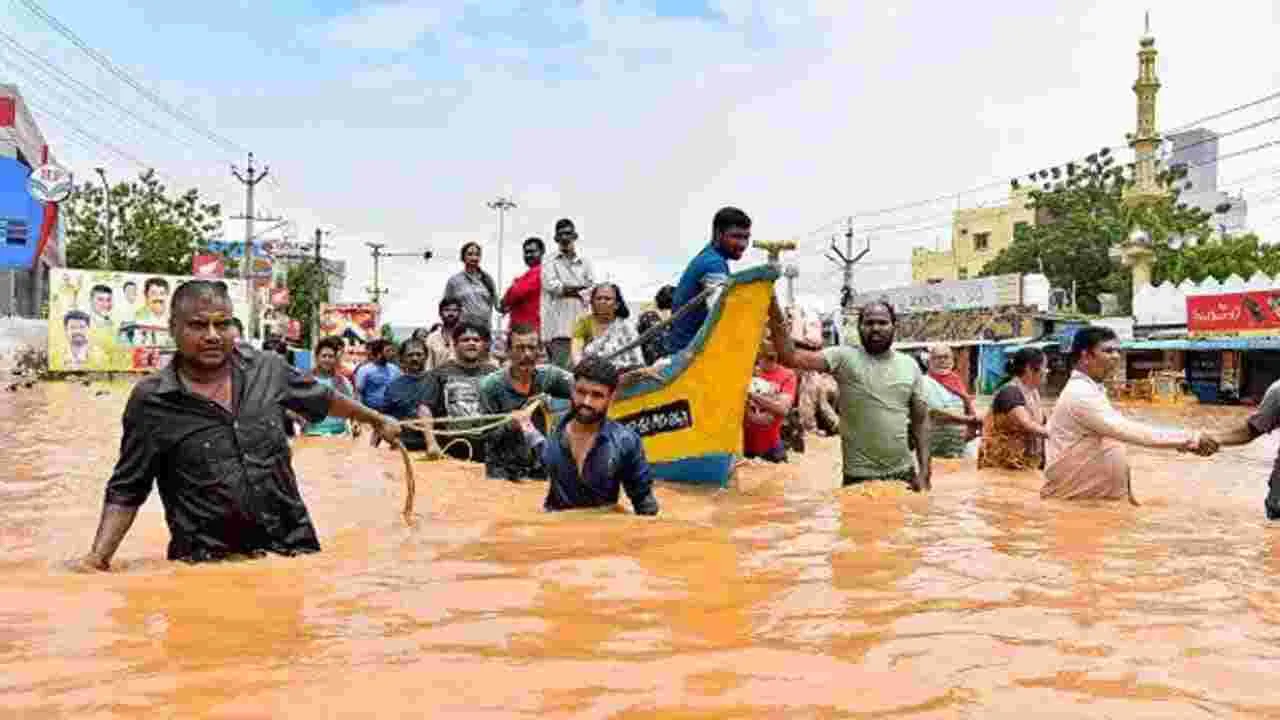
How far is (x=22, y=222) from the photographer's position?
3206 centimetres

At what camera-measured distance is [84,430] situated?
14.4 meters

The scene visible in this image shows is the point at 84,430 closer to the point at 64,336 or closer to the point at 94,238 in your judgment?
the point at 64,336

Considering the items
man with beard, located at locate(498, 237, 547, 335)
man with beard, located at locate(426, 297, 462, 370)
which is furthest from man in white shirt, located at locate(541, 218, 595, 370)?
man with beard, located at locate(426, 297, 462, 370)

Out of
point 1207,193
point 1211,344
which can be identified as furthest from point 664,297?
point 1207,193

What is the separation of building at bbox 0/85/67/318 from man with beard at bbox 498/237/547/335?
2482 cm

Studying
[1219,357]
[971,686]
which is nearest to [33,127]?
[1219,357]

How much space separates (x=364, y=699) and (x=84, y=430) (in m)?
13.0

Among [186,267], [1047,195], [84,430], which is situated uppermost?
[1047,195]

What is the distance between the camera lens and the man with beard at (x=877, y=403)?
22.2ft

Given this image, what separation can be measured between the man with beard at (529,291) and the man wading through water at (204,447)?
24.7 ft

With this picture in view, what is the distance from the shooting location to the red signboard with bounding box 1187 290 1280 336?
31000 millimetres

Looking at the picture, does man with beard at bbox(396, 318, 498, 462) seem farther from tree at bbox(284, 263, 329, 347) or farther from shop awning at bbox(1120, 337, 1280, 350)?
tree at bbox(284, 263, 329, 347)

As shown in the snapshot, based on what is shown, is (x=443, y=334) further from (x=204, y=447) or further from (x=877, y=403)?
(x=204, y=447)

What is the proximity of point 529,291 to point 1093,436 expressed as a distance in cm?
665
